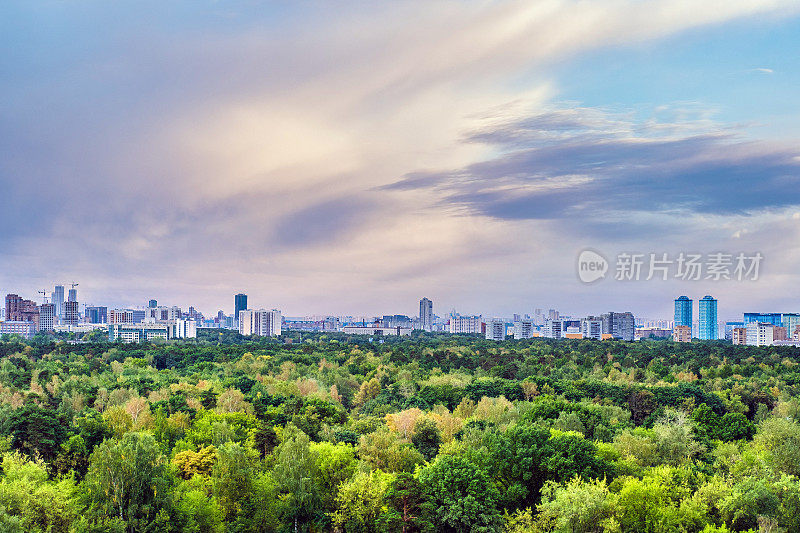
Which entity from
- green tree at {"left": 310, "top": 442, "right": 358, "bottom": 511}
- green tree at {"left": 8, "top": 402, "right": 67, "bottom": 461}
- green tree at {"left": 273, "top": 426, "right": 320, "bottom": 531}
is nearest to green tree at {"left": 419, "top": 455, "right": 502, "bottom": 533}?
green tree at {"left": 310, "top": 442, "right": 358, "bottom": 511}

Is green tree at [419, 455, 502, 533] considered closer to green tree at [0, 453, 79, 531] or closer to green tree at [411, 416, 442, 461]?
green tree at [411, 416, 442, 461]

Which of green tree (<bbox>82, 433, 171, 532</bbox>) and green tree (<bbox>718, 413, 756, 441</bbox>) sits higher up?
Answer: green tree (<bbox>82, 433, 171, 532</bbox>)

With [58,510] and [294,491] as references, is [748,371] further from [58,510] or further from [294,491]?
[58,510]

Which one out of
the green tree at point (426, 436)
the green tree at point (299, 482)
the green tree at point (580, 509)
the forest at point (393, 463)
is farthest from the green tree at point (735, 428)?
the green tree at point (299, 482)

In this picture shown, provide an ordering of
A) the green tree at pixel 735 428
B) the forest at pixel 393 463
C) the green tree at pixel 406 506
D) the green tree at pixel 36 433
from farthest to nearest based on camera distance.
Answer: the green tree at pixel 735 428 → the green tree at pixel 36 433 → the green tree at pixel 406 506 → the forest at pixel 393 463

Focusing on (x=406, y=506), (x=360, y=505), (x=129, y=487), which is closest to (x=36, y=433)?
(x=129, y=487)

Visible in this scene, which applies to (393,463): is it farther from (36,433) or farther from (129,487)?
(36,433)

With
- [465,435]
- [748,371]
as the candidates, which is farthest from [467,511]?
[748,371]

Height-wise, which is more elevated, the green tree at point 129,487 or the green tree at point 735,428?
the green tree at point 129,487

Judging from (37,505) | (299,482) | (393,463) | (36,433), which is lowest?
(393,463)

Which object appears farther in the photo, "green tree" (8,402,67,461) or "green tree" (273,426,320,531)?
"green tree" (8,402,67,461)

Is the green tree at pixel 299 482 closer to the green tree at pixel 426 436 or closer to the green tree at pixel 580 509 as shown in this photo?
the green tree at pixel 426 436
